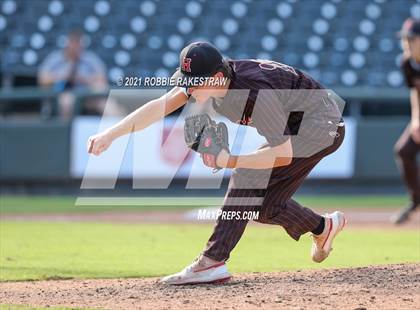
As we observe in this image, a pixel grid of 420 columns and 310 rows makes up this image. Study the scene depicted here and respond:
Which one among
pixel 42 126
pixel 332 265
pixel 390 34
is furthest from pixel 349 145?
pixel 332 265

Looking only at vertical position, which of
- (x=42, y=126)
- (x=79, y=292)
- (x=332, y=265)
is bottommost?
(x=42, y=126)

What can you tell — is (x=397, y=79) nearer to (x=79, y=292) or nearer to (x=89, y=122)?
(x=89, y=122)

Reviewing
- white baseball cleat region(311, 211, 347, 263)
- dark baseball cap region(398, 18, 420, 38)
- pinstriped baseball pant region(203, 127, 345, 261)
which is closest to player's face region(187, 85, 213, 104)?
pinstriped baseball pant region(203, 127, 345, 261)

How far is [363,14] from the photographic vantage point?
714 inches

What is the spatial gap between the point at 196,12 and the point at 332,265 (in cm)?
1085

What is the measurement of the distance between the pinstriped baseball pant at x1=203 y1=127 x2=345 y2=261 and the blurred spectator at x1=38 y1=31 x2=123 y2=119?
28.4 feet

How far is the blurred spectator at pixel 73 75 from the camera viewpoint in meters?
14.3

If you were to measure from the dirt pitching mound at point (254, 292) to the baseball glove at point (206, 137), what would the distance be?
2.82ft

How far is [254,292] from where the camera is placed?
5445 mm

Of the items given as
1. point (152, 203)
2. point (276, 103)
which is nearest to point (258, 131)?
point (276, 103)

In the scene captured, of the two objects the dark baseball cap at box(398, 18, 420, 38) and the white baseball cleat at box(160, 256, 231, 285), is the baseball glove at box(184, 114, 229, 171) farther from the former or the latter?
the dark baseball cap at box(398, 18, 420, 38)

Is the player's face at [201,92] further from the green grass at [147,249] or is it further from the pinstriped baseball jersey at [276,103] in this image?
the green grass at [147,249]

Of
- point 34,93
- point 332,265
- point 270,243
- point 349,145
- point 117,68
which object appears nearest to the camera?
point 332,265

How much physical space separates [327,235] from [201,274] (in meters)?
1.00
